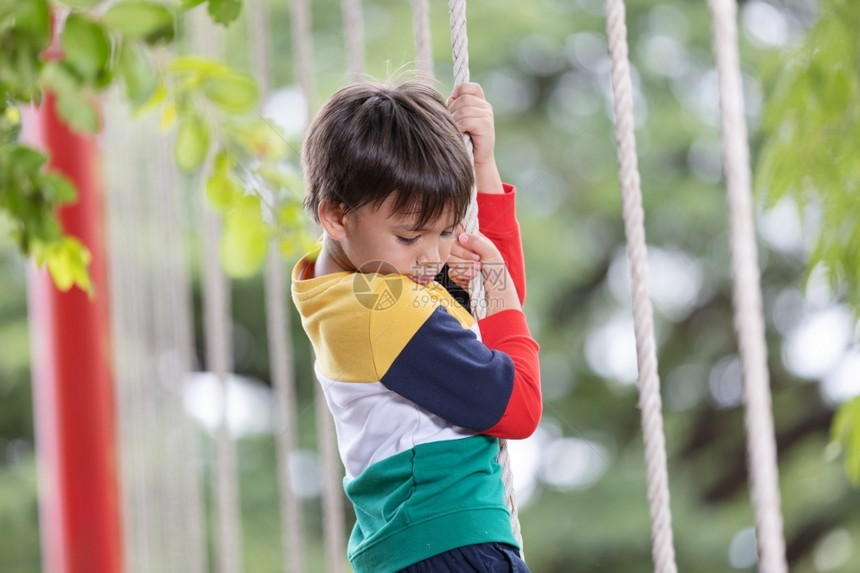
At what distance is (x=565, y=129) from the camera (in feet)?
9.58

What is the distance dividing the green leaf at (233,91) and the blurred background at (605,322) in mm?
1843

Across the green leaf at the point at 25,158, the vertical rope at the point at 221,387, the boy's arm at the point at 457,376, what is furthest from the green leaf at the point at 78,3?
the vertical rope at the point at 221,387

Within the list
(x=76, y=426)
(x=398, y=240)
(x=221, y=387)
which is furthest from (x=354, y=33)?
(x=76, y=426)

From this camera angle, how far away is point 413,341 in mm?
441

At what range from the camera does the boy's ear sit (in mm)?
461

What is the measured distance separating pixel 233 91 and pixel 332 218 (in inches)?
10.4

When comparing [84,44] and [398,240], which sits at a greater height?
[84,44]

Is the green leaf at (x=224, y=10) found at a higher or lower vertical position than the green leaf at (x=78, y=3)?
lower

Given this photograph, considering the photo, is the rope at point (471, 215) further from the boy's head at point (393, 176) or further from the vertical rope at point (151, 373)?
the vertical rope at point (151, 373)

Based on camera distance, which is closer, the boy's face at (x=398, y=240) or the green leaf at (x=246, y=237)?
the boy's face at (x=398, y=240)

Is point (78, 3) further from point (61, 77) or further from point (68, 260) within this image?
point (68, 260)

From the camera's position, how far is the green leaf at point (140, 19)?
55 cm

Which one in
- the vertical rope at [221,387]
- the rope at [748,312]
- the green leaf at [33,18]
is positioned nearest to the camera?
the rope at [748,312]

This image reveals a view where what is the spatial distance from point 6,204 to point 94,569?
0.62 metres
